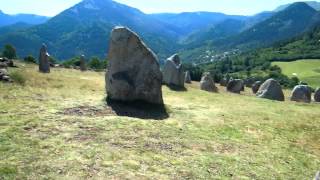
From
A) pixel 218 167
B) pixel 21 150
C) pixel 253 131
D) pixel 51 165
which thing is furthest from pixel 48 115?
pixel 253 131

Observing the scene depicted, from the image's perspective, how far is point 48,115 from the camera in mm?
23094

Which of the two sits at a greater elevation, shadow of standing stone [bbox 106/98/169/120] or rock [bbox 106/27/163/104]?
rock [bbox 106/27/163/104]

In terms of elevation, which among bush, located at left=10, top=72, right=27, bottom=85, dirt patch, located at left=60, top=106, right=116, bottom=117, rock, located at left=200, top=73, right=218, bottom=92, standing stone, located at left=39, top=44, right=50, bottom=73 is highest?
standing stone, located at left=39, top=44, right=50, bottom=73

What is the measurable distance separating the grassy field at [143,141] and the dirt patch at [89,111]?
0.17 feet

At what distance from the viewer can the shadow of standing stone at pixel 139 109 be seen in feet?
83.6

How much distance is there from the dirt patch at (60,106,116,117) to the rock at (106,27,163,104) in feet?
7.01

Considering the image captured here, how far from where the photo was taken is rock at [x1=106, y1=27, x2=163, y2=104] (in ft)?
90.8

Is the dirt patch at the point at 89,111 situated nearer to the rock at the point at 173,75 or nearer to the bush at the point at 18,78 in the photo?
the bush at the point at 18,78

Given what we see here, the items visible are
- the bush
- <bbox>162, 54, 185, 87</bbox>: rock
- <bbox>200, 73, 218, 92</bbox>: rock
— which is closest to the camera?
the bush

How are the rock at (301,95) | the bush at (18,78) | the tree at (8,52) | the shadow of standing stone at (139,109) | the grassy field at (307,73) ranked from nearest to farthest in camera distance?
the shadow of standing stone at (139,109), the bush at (18,78), the rock at (301,95), the tree at (8,52), the grassy field at (307,73)

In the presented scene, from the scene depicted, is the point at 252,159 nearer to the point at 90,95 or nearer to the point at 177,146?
the point at 177,146

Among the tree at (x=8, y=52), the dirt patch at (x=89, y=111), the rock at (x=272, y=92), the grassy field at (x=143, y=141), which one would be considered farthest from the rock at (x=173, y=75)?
the tree at (x=8, y=52)

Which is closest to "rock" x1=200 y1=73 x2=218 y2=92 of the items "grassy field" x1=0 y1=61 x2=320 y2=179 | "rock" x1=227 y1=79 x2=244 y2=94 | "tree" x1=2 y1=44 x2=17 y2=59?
"rock" x1=227 y1=79 x2=244 y2=94

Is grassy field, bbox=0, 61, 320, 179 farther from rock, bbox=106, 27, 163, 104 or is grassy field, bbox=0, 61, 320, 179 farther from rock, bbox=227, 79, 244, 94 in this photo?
rock, bbox=227, 79, 244, 94
